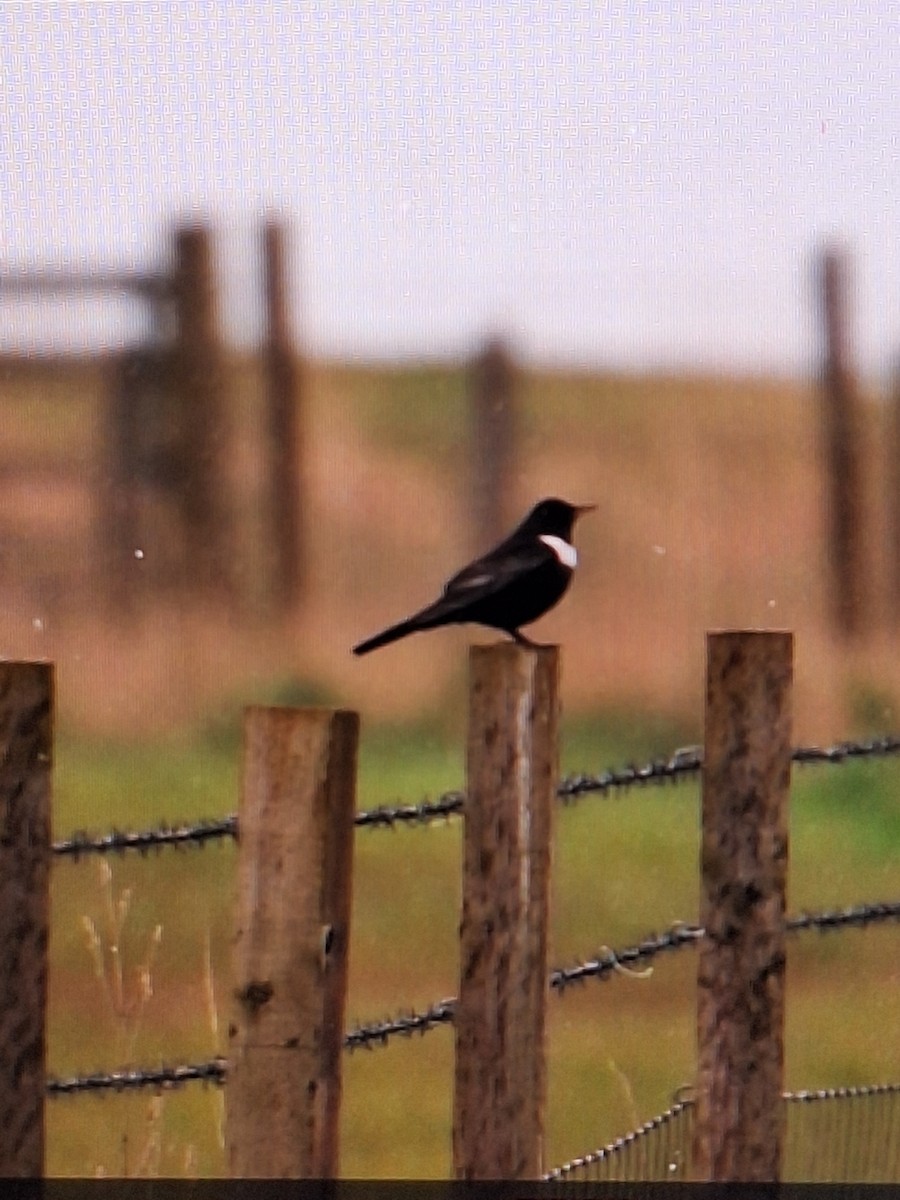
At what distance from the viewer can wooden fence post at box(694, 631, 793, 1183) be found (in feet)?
7.71

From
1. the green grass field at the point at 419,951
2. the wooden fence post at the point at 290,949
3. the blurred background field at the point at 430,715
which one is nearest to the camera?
the wooden fence post at the point at 290,949

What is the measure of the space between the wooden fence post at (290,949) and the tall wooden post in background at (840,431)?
6.83 meters

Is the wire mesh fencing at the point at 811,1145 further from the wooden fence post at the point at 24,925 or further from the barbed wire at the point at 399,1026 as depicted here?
the wooden fence post at the point at 24,925

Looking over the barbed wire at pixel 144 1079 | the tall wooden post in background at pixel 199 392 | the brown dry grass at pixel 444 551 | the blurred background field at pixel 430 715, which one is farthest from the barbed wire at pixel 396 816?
the tall wooden post in background at pixel 199 392

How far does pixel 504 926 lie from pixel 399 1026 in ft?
2.86

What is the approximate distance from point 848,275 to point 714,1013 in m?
7.17

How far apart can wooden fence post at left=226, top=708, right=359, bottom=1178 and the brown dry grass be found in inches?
134

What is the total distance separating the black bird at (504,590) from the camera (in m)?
3.39

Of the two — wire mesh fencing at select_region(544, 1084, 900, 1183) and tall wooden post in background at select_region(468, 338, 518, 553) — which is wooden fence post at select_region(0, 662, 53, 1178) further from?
tall wooden post in background at select_region(468, 338, 518, 553)

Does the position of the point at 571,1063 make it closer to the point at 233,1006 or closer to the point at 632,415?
the point at 233,1006

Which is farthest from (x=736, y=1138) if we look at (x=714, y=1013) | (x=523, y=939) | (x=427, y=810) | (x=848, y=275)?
(x=848, y=275)

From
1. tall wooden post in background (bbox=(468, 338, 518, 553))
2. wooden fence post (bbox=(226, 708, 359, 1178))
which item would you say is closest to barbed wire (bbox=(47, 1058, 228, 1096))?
wooden fence post (bbox=(226, 708, 359, 1178))

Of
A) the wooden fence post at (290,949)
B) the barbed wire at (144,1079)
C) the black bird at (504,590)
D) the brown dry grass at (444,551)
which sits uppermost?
the brown dry grass at (444,551)

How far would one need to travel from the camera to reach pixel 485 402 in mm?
8188
